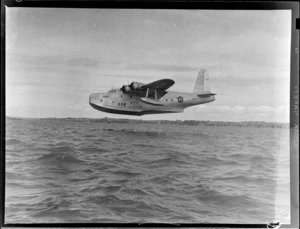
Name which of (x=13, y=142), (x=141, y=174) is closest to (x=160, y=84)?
(x=141, y=174)

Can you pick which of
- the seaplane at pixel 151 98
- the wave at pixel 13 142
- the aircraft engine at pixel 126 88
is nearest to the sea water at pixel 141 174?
the wave at pixel 13 142

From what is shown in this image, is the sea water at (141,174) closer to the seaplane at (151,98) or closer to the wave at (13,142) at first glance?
the wave at (13,142)

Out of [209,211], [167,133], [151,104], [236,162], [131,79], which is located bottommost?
[209,211]

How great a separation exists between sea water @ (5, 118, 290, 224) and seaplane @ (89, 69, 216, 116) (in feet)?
0.37

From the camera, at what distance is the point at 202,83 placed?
2.03 meters

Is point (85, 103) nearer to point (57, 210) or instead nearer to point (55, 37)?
point (55, 37)

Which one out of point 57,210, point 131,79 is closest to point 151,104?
A: point 131,79

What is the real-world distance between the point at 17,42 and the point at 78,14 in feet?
1.37

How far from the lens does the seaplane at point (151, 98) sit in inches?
80.9

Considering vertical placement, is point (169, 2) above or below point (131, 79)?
above

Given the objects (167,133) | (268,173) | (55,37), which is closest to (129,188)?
(167,133)

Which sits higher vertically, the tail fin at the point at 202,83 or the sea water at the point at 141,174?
the tail fin at the point at 202,83

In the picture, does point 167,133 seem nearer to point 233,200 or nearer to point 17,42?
point 233,200

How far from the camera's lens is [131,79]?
205 cm
